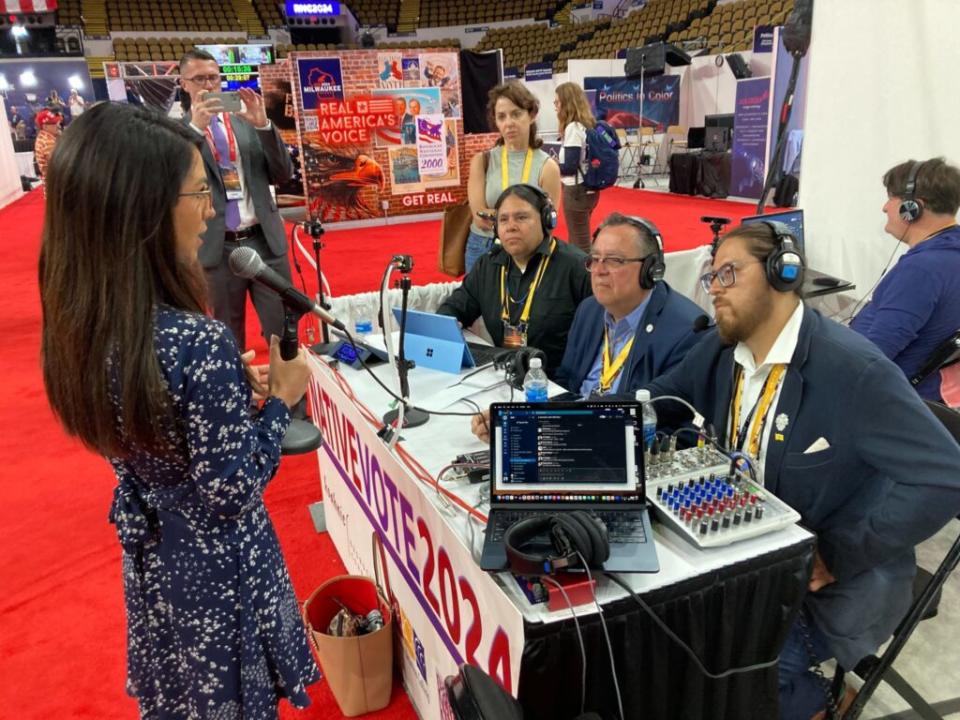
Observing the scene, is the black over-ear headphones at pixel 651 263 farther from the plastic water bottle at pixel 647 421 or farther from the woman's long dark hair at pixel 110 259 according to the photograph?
the woman's long dark hair at pixel 110 259

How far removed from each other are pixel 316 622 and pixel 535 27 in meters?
21.1

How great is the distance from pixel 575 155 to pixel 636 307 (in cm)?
372

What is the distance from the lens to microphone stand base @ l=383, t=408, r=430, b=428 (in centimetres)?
195

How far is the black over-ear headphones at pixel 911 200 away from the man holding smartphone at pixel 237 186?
2811mm

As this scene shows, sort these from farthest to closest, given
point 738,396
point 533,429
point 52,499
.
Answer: point 52,499 < point 738,396 < point 533,429

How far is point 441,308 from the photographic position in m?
3.05

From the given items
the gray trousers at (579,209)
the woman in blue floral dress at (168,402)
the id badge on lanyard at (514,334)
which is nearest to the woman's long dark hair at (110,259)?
the woman in blue floral dress at (168,402)

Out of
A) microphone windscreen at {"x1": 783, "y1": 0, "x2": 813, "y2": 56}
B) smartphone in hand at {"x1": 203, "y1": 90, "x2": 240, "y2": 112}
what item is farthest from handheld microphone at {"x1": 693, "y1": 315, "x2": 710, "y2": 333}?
microphone windscreen at {"x1": 783, "y1": 0, "x2": 813, "y2": 56}

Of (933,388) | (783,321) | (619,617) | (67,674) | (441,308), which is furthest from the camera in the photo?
(441,308)

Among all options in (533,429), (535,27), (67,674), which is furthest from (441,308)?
(535,27)

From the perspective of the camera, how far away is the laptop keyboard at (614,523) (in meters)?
1.33

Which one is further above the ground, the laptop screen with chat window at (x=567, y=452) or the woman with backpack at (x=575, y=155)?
the woman with backpack at (x=575, y=155)

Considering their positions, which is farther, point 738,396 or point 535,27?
point 535,27

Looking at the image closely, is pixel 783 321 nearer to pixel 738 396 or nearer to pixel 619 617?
pixel 738 396
